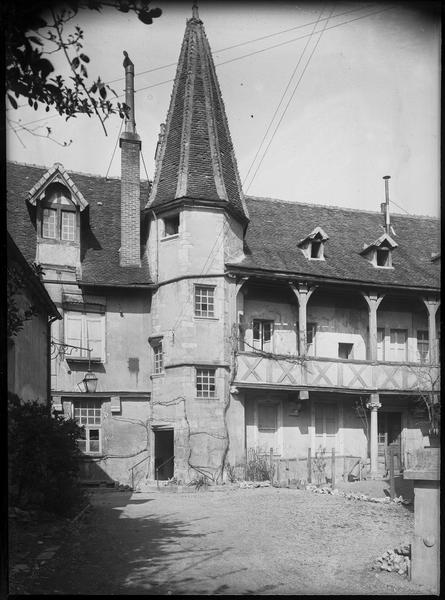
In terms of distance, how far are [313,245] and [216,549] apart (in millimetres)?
10110

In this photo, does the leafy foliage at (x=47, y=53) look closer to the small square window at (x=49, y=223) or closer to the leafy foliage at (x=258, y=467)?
the small square window at (x=49, y=223)

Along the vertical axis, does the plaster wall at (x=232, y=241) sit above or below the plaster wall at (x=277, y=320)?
above

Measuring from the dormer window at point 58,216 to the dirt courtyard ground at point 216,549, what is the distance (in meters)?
4.34

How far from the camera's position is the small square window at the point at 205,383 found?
12.2 meters

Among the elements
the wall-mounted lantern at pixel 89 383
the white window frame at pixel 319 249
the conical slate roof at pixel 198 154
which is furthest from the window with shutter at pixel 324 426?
the wall-mounted lantern at pixel 89 383

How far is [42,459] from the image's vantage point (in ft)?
29.5

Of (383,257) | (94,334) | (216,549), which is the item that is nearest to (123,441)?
(94,334)

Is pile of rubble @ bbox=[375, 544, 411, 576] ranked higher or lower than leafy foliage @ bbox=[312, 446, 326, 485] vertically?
higher

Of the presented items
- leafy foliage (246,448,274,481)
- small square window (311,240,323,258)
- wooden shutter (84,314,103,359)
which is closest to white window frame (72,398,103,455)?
wooden shutter (84,314,103,359)

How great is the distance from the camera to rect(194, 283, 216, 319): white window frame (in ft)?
38.9

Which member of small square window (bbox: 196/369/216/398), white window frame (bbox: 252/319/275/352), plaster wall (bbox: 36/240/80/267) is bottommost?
small square window (bbox: 196/369/216/398)

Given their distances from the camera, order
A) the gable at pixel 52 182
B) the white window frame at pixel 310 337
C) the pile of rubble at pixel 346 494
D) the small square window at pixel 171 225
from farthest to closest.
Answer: the white window frame at pixel 310 337, the pile of rubble at pixel 346 494, the small square window at pixel 171 225, the gable at pixel 52 182

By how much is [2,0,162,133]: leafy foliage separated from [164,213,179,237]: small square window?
467cm

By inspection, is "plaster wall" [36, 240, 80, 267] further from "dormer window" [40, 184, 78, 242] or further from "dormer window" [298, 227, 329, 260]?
"dormer window" [298, 227, 329, 260]
